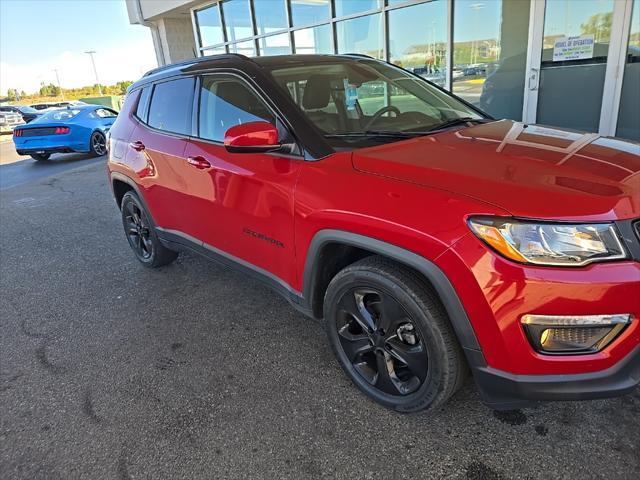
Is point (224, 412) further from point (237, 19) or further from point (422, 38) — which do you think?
point (237, 19)

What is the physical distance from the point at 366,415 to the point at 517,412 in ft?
2.39

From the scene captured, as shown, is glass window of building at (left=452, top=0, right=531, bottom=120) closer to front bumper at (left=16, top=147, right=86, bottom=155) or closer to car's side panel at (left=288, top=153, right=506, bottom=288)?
car's side panel at (left=288, top=153, right=506, bottom=288)

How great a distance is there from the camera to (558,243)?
1694 mm

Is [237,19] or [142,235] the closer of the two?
[142,235]

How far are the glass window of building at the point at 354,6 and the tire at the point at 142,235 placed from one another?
21.1ft

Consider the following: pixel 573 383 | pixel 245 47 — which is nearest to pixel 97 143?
pixel 245 47

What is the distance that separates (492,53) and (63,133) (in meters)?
10.5

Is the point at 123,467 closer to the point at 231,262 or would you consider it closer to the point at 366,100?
the point at 231,262

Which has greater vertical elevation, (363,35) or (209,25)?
(209,25)

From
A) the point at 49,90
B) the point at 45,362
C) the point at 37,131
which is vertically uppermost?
the point at 49,90

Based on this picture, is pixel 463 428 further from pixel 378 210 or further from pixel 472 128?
pixel 472 128

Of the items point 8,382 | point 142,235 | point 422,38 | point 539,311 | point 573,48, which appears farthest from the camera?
point 422,38

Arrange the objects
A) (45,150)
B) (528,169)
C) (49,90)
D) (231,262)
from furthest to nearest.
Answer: (49,90), (45,150), (231,262), (528,169)

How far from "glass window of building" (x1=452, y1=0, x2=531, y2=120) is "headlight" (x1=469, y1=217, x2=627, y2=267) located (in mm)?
5972
